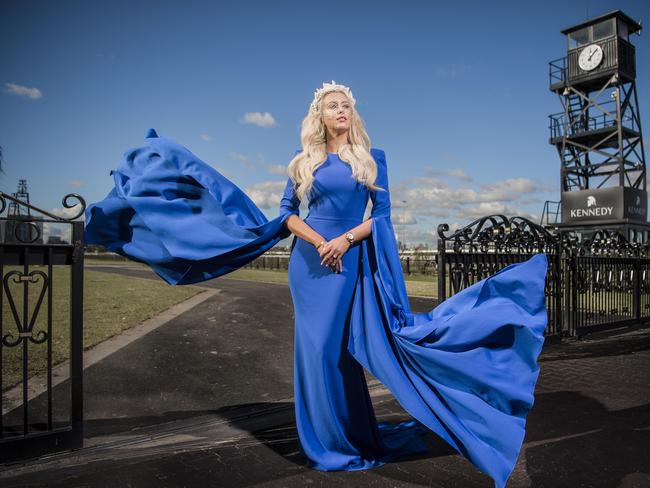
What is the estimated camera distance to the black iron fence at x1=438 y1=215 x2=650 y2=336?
7277 millimetres

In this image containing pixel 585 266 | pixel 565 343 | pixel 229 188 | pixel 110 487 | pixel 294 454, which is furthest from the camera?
pixel 585 266

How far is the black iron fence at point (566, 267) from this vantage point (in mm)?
7277

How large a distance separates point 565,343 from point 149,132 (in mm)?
8354

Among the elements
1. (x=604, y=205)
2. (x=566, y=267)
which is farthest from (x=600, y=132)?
(x=566, y=267)

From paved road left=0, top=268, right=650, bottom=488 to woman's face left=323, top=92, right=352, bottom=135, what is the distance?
244cm

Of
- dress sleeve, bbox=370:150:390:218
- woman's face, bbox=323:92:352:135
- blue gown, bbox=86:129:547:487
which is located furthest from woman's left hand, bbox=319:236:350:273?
woman's face, bbox=323:92:352:135

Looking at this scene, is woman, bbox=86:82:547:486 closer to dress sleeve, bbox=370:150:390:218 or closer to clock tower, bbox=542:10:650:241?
dress sleeve, bbox=370:150:390:218

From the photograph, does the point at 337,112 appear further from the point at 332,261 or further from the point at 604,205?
the point at 604,205

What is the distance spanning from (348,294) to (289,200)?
2.74ft

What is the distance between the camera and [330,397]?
353 cm

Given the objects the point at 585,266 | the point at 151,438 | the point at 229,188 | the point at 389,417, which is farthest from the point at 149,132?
the point at 585,266

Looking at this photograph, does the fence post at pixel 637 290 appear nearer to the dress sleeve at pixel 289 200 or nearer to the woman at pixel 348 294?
the woman at pixel 348 294

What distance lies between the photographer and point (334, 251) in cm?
344

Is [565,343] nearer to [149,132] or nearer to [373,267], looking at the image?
[373,267]
